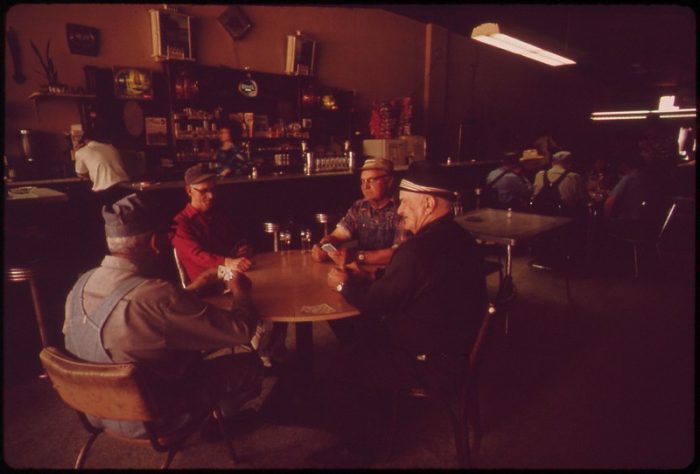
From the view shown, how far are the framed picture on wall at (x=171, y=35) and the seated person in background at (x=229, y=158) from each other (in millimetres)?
1150

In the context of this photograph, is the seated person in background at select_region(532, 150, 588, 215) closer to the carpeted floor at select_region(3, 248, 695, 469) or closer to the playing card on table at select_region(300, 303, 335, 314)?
the carpeted floor at select_region(3, 248, 695, 469)

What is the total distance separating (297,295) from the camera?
2.18 meters

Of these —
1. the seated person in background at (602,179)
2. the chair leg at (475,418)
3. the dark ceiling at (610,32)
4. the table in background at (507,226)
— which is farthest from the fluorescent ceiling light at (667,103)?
the chair leg at (475,418)

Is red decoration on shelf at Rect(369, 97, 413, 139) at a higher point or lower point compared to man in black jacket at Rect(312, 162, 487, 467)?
higher

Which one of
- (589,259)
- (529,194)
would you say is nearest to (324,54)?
(529,194)

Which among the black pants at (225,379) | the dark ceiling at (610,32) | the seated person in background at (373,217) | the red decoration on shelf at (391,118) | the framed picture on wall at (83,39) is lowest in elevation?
the black pants at (225,379)

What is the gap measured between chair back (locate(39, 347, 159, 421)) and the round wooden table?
59 centimetres

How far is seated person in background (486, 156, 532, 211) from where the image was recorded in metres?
5.65

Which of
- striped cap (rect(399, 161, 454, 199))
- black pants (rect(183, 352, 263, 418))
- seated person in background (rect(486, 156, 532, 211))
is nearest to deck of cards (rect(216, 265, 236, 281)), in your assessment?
black pants (rect(183, 352, 263, 418))

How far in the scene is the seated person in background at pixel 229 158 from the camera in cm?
626

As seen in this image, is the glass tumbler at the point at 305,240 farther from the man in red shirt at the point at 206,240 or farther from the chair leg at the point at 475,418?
the chair leg at the point at 475,418

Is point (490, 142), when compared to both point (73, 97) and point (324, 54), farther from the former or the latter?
point (73, 97)

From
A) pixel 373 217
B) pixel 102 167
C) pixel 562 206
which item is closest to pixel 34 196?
pixel 102 167

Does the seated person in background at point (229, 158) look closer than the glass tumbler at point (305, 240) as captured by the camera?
No
